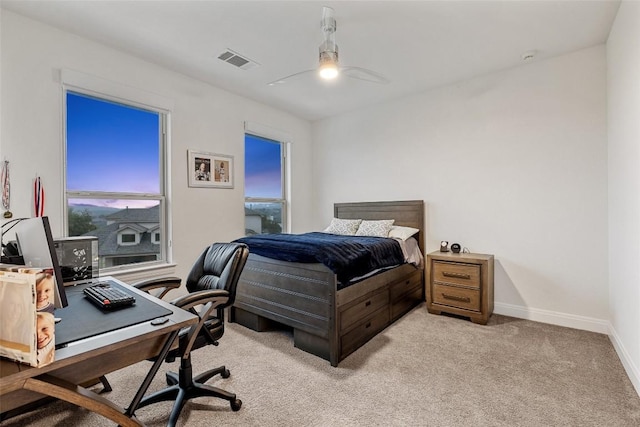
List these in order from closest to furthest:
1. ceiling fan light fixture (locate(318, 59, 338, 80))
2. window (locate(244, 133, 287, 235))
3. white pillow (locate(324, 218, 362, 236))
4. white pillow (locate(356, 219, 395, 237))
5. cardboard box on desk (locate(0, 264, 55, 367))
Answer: cardboard box on desk (locate(0, 264, 55, 367)), ceiling fan light fixture (locate(318, 59, 338, 80)), white pillow (locate(356, 219, 395, 237)), white pillow (locate(324, 218, 362, 236)), window (locate(244, 133, 287, 235))

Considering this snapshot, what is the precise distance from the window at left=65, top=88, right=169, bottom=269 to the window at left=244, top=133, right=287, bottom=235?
1.24 metres

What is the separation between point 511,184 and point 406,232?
51.1 inches

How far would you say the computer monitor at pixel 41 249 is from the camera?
45.4 inches

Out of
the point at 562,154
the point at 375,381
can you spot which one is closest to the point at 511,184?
the point at 562,154

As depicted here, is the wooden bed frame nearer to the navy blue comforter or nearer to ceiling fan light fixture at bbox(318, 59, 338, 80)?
the navy blue comforter

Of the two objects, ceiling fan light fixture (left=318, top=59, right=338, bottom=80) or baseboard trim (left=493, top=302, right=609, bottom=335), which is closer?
ceiling fan light fixture (left=318, top=59, right=338, bottom=80)

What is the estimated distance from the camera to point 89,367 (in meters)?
1.09

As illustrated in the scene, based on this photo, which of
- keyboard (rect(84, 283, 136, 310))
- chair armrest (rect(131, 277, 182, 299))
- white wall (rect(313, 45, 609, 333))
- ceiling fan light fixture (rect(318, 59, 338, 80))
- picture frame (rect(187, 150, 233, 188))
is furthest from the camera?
picture frame (rect(187, 150, 233, 188))

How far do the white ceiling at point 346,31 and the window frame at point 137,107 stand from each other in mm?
403

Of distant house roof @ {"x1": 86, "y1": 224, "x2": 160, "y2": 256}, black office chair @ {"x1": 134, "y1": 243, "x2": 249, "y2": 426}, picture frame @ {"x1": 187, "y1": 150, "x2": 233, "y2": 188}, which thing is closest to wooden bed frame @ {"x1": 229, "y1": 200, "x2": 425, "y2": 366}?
black office chair @ {"x1": 134, "y1": 243, "x2": 249, "y2": 426}

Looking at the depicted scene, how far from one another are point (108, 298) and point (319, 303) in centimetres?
150

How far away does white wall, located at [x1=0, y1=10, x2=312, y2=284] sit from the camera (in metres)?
2.42

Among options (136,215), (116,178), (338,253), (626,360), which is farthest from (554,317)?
(116,178)

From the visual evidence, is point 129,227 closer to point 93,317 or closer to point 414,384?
point 93,317
